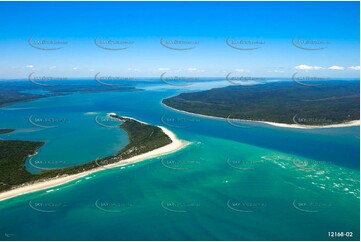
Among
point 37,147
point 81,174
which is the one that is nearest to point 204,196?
point 81,174

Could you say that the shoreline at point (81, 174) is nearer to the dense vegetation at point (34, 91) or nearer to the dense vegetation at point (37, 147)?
the dense vegetation at point (37, 147)

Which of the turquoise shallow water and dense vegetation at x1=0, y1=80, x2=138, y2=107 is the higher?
dense vegetation at x1=0, y1=80, x2=138, y2=107

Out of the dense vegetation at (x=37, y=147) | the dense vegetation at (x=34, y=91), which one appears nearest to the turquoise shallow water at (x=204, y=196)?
the dense vegetation at (x=37, y=147)

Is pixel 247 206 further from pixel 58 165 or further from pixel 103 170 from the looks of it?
pixel 58 165

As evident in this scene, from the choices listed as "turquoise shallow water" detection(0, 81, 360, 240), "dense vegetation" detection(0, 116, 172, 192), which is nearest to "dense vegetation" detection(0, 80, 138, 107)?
"dense vegetation" detection(0, 116, 172, 192)

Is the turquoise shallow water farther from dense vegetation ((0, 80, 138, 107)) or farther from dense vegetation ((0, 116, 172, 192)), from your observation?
dense vegetation ((0, 80, 138, 107))

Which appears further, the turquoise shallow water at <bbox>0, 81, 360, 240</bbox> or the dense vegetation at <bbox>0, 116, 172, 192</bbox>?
the dense vegetation at <bbox>0, 116, 172, 192</bbox>
